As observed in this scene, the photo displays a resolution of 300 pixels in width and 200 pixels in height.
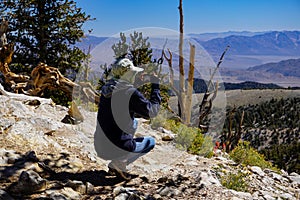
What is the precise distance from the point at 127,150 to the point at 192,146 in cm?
297

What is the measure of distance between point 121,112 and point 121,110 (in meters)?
0.03

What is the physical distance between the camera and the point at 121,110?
453 cm

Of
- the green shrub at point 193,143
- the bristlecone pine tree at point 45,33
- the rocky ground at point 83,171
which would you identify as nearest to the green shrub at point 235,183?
the rocky ground at point 83,171

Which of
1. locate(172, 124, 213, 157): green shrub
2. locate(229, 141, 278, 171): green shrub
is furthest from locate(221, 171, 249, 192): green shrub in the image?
locate(229, 141, 278, 171): green shrub

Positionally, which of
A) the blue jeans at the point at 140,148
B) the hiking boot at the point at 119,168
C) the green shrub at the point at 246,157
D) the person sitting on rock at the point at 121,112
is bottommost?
the green shrub at the point at 246,157

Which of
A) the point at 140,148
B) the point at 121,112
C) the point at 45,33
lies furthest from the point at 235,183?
the point at 45,33

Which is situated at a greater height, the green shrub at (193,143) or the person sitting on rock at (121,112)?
the person sitting on rock at (121,112)

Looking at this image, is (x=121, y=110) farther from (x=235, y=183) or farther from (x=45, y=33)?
(x=45, y=33)

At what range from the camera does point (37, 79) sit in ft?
32.8

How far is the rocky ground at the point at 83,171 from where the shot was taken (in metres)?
4.17

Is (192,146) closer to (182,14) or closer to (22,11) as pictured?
(182,14)

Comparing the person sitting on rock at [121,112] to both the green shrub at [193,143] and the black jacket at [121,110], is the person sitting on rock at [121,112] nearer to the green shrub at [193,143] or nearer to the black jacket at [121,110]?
the black jacket at [121,110]

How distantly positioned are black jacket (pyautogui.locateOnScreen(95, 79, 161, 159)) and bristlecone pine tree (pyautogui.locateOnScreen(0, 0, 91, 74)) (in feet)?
35.4

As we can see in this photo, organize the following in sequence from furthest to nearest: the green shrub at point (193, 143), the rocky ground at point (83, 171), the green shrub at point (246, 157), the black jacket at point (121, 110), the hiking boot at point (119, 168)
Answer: the green shrub at point (246, 157), the green shrub at point (193, 143), the hiking boot at point (119, 168), the black jacket at point (121, 110), the rocky ground at point (83, 171)
